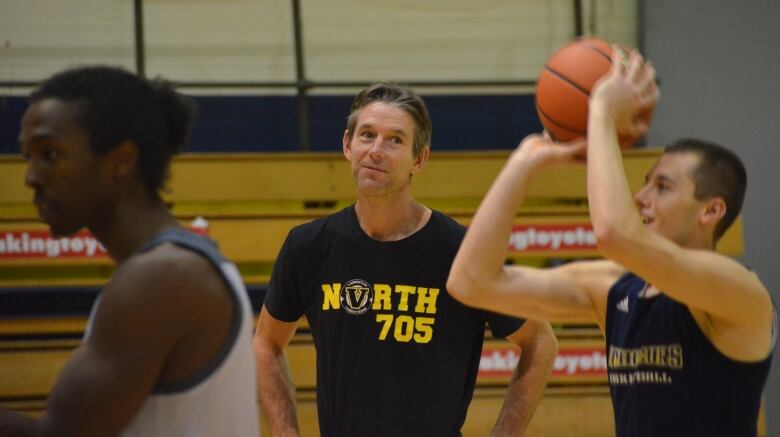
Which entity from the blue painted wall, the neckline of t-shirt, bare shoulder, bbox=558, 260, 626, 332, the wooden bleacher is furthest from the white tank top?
the blue painted wall

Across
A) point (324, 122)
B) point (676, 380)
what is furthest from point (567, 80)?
point (324, 122)

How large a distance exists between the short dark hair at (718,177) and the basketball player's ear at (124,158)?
1374 millimetres

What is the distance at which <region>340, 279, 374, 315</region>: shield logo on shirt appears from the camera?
338 centimetres

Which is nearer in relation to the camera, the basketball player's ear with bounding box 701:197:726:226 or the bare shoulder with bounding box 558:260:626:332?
the basketball player's ear with bounding box 701:197:726:226

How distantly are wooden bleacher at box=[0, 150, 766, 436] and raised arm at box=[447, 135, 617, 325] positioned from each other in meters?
3.75

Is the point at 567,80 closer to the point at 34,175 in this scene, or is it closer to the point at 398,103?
the point at 398,103

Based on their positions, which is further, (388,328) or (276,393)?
(276,393)

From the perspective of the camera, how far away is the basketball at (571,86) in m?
2.63

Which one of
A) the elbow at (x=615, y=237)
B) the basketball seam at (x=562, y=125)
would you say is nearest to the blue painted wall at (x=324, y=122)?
the basketball seam at (x=562, y=125)

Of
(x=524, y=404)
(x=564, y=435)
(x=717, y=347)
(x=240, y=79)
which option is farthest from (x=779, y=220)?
(x=717, y=347)

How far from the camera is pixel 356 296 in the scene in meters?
3.39

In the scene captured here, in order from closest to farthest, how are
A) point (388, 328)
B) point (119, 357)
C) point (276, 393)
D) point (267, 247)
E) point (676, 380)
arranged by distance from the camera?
1. point (119, 357)
2. point (676, 380)
3. point (388, 328)
4. point (276, 393)
5. point (267, 247)

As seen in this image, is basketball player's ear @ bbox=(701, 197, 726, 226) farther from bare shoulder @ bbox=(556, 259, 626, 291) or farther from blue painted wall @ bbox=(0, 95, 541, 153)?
blue painted wall @ bbox=(0, 95, 541, 153)

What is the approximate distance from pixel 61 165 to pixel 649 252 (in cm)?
128
